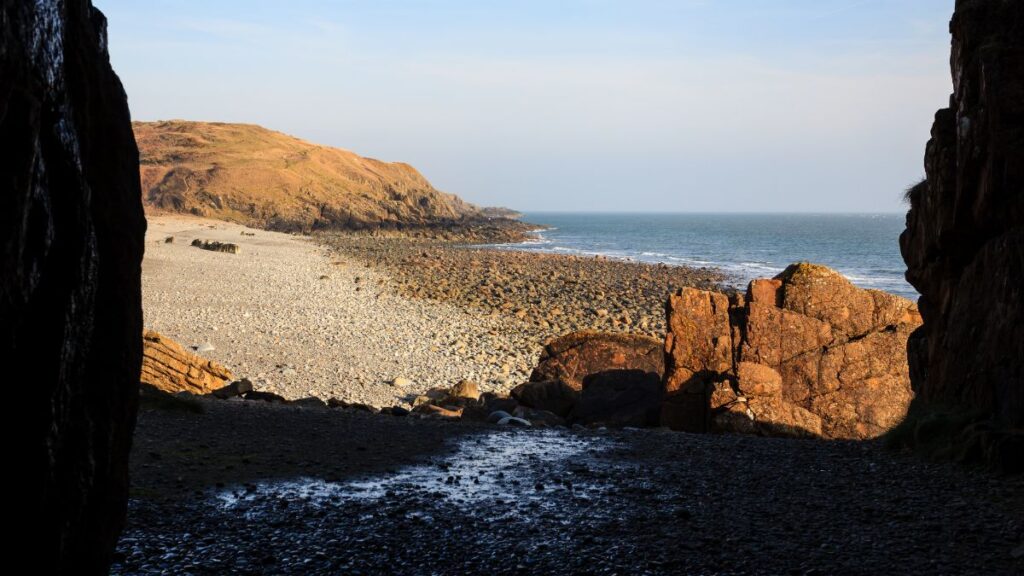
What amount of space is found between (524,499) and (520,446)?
289cm

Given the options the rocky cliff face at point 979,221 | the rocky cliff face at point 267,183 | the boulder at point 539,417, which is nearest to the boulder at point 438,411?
the boulder at point 539,417

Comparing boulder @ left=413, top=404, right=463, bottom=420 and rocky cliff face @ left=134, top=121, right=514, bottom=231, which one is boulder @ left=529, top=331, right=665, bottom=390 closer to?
boulder @ left=413, top=404, right=463, bottom=420

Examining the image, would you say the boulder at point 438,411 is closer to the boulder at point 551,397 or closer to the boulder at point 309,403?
the boulder at point 551,397

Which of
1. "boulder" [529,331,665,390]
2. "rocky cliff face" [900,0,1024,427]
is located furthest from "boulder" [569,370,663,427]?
"rocky cliff face" [900,0,1024,427]

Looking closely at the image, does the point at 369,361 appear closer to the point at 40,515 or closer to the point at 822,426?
the point at 822,426

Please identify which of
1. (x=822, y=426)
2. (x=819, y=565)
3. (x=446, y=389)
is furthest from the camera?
(x=446, y=389)

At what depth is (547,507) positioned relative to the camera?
27.2 feet

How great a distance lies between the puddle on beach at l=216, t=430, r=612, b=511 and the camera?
8609mm

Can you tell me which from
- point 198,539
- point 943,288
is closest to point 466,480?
point 198,539

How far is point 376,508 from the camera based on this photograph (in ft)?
26.8

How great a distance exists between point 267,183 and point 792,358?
104378mm

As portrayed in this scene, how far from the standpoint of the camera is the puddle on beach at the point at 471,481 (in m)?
8.61

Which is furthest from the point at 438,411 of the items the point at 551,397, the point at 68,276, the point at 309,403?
the point at 68,276

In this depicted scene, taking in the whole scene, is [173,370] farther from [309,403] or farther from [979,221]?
[979,221]
